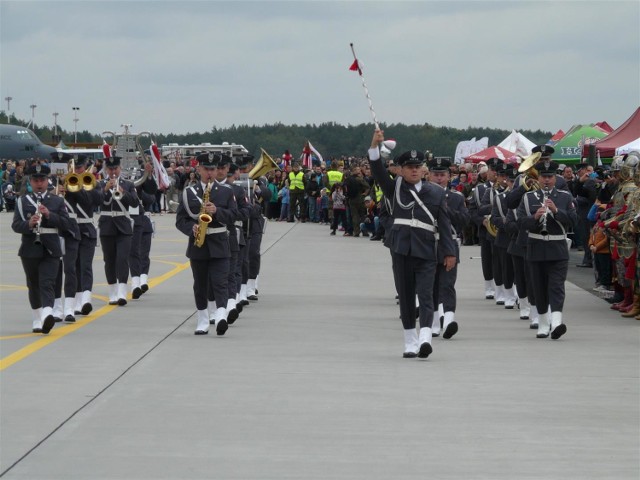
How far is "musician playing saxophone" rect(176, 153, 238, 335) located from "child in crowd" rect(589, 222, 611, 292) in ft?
19.9

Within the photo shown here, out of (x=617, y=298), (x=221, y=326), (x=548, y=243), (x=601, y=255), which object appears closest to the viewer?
(x=548, y=243)

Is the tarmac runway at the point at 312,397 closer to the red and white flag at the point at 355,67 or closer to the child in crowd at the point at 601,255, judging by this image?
the child in crowd at the point at 601,255

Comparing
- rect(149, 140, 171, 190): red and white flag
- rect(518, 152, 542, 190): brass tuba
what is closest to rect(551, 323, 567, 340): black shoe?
rect(518, 152, 542, 190): brass tuba

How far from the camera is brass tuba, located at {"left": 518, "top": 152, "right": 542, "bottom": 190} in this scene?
47.5ft

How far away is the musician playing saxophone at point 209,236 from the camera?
14281 millimetres

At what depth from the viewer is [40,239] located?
1430 cm

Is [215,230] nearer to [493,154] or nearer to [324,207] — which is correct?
[493,154]

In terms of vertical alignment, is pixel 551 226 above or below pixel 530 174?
below

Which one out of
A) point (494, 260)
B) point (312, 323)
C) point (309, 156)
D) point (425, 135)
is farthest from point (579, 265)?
point (425, 135)

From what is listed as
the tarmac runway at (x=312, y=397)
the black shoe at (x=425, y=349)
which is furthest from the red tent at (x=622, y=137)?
the black shoe at (x=425, y=349)

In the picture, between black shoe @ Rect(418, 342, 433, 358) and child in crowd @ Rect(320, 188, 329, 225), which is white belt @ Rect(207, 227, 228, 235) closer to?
black shoe @ Rect(418, 342, 433, 358)

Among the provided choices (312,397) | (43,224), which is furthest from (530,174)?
(43,224)

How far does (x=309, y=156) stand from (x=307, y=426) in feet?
139

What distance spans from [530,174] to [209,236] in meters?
3.60
